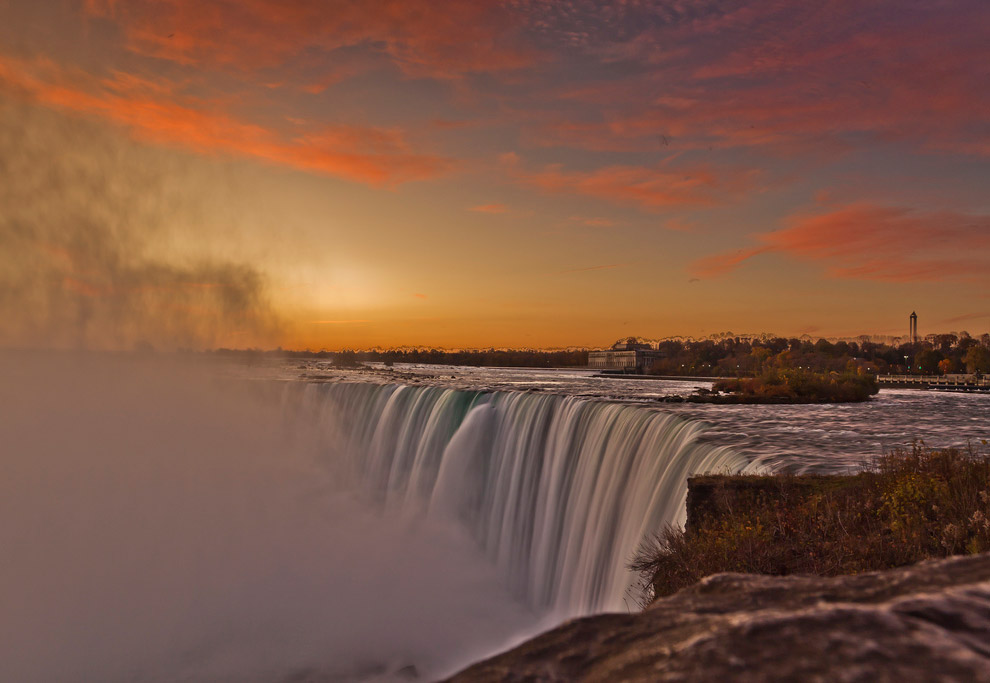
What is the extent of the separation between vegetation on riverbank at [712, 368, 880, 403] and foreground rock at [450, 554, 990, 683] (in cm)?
4311

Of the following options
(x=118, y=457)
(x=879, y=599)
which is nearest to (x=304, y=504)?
(x=118, y=457)

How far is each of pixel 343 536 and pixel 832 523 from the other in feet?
92.1

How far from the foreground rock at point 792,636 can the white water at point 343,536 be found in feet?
38.3

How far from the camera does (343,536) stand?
3297cm

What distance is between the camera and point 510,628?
2133cm

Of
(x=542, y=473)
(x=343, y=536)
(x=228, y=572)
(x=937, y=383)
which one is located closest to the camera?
(x=542, y=473)

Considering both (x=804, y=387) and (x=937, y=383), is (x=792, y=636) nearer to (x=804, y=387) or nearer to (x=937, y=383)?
(x=804, y=387)

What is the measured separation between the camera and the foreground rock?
5.30 ft

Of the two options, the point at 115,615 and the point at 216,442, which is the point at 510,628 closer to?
the point at 115,615

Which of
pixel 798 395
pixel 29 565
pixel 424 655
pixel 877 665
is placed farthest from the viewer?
pixel 798 395

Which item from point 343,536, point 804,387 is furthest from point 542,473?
point 804,387

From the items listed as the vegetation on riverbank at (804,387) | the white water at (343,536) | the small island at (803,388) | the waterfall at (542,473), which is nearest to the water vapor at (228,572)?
the white water at (343,536)

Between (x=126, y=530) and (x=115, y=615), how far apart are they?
11.6m

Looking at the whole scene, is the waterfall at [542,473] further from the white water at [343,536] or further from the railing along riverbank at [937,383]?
the railing along riverbank at [937,383]
